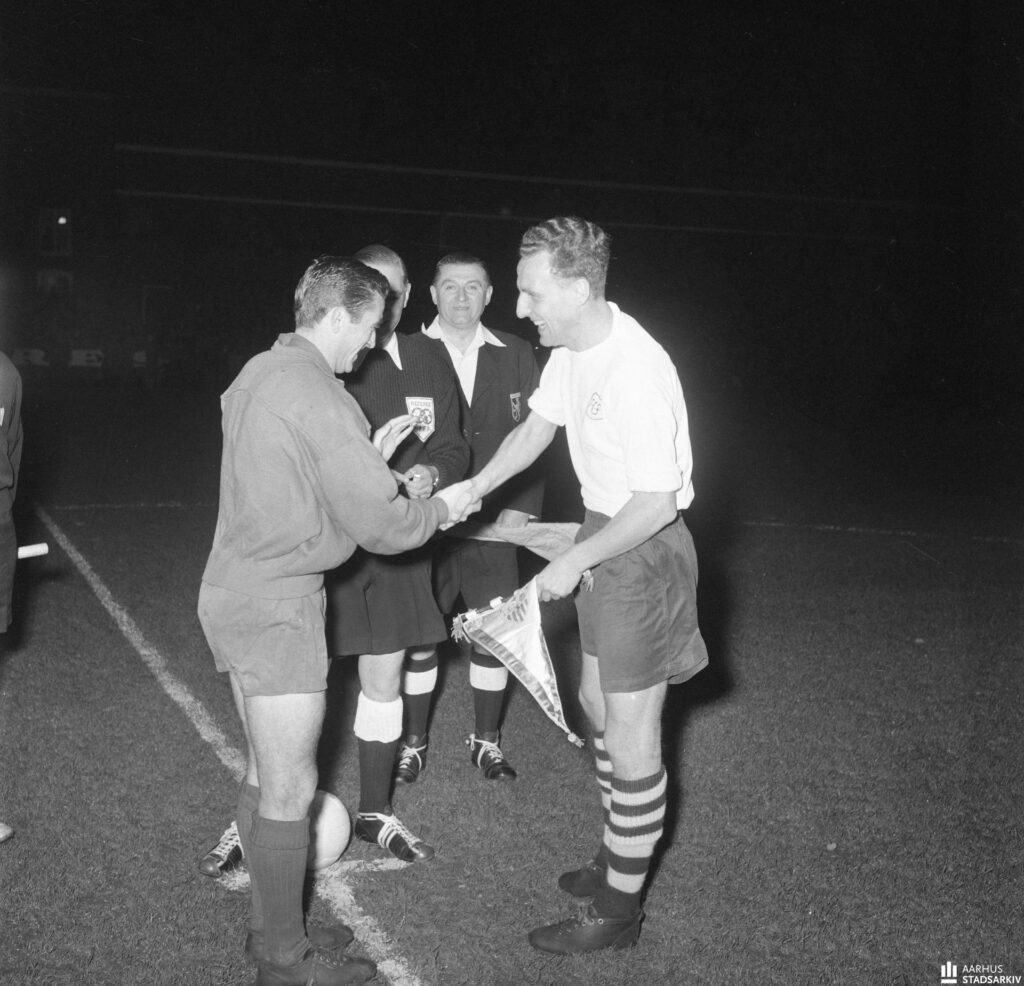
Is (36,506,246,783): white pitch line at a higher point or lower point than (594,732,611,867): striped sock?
lower

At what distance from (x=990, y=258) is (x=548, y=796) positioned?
30.1 metres

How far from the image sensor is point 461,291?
5.68m

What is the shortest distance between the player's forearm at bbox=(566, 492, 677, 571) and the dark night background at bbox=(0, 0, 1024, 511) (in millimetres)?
23735

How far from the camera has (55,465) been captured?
627 inches

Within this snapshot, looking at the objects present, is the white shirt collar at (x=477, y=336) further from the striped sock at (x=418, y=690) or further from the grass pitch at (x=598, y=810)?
the grass pitch at (x=598, y=810)

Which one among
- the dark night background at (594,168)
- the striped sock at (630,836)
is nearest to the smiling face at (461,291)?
the striped sock at (630,836)

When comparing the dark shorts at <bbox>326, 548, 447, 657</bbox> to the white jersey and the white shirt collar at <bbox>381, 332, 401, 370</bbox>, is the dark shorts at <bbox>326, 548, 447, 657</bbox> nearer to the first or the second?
the white shirt collar at <bbox>381, 332, 401, 370</bbox>

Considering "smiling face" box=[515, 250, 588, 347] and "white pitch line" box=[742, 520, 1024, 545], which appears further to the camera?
"white pitch line" box=[742, 520, 1024, 545]

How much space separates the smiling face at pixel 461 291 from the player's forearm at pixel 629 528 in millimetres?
2249

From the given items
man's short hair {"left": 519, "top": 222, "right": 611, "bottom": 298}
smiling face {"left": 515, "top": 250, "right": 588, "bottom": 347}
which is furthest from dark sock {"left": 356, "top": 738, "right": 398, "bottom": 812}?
man's short hair {"left": 519, "top": 222, "right": 611, "bottom": 298}

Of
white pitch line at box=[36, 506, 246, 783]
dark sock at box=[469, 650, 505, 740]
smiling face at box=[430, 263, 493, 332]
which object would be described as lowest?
white pitch line at box=[36, 506, 246, 783]

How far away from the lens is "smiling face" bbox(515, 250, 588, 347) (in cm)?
383

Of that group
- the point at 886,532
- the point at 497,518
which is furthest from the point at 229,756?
the point at 886,532

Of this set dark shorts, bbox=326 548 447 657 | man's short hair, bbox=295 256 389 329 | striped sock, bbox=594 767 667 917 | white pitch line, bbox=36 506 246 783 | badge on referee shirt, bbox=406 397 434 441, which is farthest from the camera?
white pitch line, bbox=36 506 246 783
